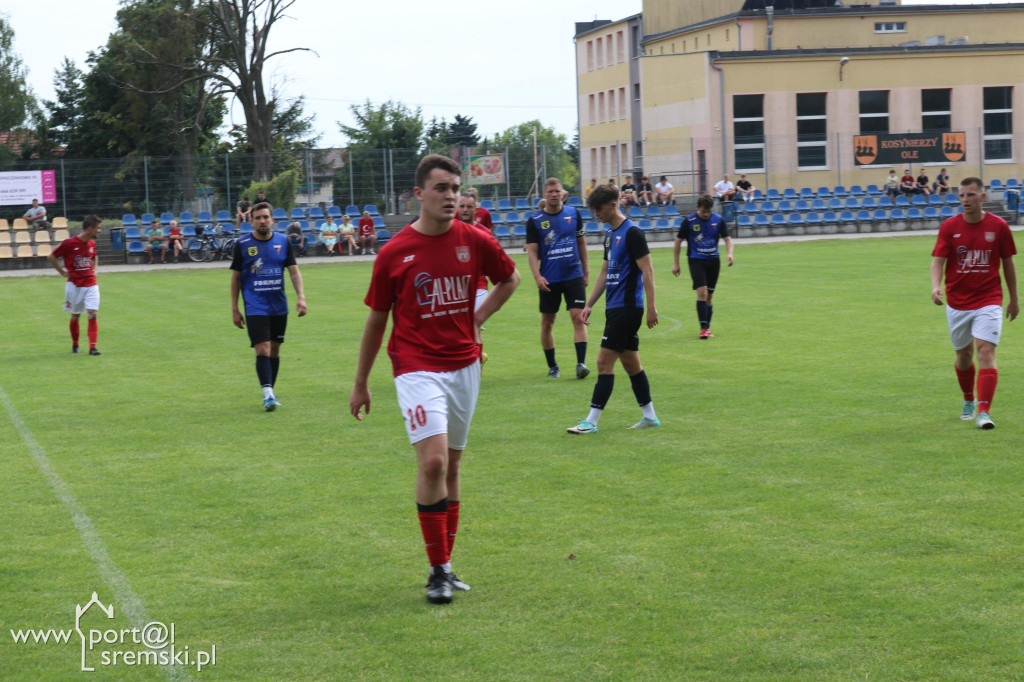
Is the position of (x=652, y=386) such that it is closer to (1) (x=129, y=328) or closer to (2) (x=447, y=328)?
(2) (x=447, y=328)

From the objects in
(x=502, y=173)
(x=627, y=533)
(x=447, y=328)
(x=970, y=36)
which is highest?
(x=970, y=36)

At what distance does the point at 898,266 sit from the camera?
27312mm

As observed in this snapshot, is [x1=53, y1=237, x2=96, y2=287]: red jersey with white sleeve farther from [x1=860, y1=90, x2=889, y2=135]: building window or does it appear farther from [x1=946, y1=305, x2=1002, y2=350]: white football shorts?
[x1=860, y1=90, x2=889, y2=135]: building window

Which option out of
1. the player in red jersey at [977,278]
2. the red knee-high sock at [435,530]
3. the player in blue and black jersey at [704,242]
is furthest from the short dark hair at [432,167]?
the player in blue and black jersey at [704,242]

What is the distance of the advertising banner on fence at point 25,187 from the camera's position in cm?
3962

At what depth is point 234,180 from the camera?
4225 centimetres

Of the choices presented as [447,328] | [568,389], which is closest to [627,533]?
[447,328]

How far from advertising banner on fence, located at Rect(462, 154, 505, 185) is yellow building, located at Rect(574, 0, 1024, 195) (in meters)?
5.27

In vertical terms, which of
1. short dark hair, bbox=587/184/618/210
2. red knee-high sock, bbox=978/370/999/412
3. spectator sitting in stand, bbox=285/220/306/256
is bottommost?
red knee-high sock, bbox=978/370/999/412

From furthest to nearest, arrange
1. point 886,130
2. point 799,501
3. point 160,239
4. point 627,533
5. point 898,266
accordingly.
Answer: point 886,130 < point 160,239 < point 898,266 < point 799,501 < point 627,533

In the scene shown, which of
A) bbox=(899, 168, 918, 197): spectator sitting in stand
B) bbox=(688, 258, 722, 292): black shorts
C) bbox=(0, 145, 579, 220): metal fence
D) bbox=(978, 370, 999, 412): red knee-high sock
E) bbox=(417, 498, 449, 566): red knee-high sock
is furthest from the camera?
bbox=(899, 168, 918, 197): spectator sitting in stand

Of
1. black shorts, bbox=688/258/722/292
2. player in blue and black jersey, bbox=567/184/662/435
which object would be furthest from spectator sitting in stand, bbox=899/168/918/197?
player in blue and black jersey, bbox=567/184/662/435

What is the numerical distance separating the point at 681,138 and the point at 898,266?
28.2 m

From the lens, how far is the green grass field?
4.91 meters
